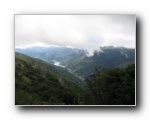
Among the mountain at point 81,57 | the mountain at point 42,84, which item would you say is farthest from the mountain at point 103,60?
the mountain at point 42,84

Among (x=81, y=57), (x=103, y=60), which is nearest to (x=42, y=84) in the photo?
(x=81, y=57)

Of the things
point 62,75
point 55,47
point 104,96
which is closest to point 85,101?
point 104,96

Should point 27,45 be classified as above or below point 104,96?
above

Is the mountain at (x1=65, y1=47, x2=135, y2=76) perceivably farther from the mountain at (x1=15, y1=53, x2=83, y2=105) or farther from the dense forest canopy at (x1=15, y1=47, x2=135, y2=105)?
the mountain at (x1=15, y1=53, x2=83, y2=105)

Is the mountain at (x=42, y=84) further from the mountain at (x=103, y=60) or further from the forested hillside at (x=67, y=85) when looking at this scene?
the mountain at (x=103, y=60)

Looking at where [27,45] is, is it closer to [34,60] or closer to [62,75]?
[34,60]

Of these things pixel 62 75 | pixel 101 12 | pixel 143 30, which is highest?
pixel 101 12
